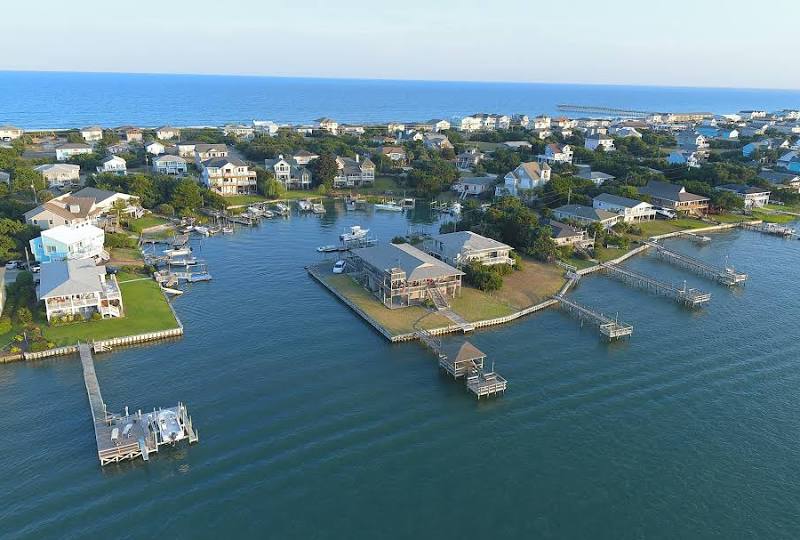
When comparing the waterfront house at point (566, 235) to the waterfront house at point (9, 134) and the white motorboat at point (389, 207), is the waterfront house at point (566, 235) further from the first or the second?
the waterfront house at point (9, 134)

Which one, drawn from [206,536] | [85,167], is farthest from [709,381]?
[85,167]

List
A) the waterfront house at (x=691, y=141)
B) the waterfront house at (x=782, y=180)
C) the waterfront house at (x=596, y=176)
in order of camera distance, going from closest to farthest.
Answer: the waterfront house at (x=596, y=176) < the waterfront house at (x=782, y=180) < the waterfront house at (x=691, y=141)

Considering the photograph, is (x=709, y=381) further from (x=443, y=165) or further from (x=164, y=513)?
(x=443, y=165)

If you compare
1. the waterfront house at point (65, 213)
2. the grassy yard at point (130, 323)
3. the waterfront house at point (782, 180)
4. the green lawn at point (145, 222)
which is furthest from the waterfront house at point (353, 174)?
the waterfront house at point (782, 180)

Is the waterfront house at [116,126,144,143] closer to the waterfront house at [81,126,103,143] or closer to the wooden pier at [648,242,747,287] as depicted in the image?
the waterfront house at [81,126,103,143]

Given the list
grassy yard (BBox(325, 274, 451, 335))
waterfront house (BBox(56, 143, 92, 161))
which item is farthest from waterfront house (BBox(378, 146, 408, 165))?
grassy yard (BBox(325, 274, 451, 335))

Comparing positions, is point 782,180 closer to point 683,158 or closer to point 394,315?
point 683,158
